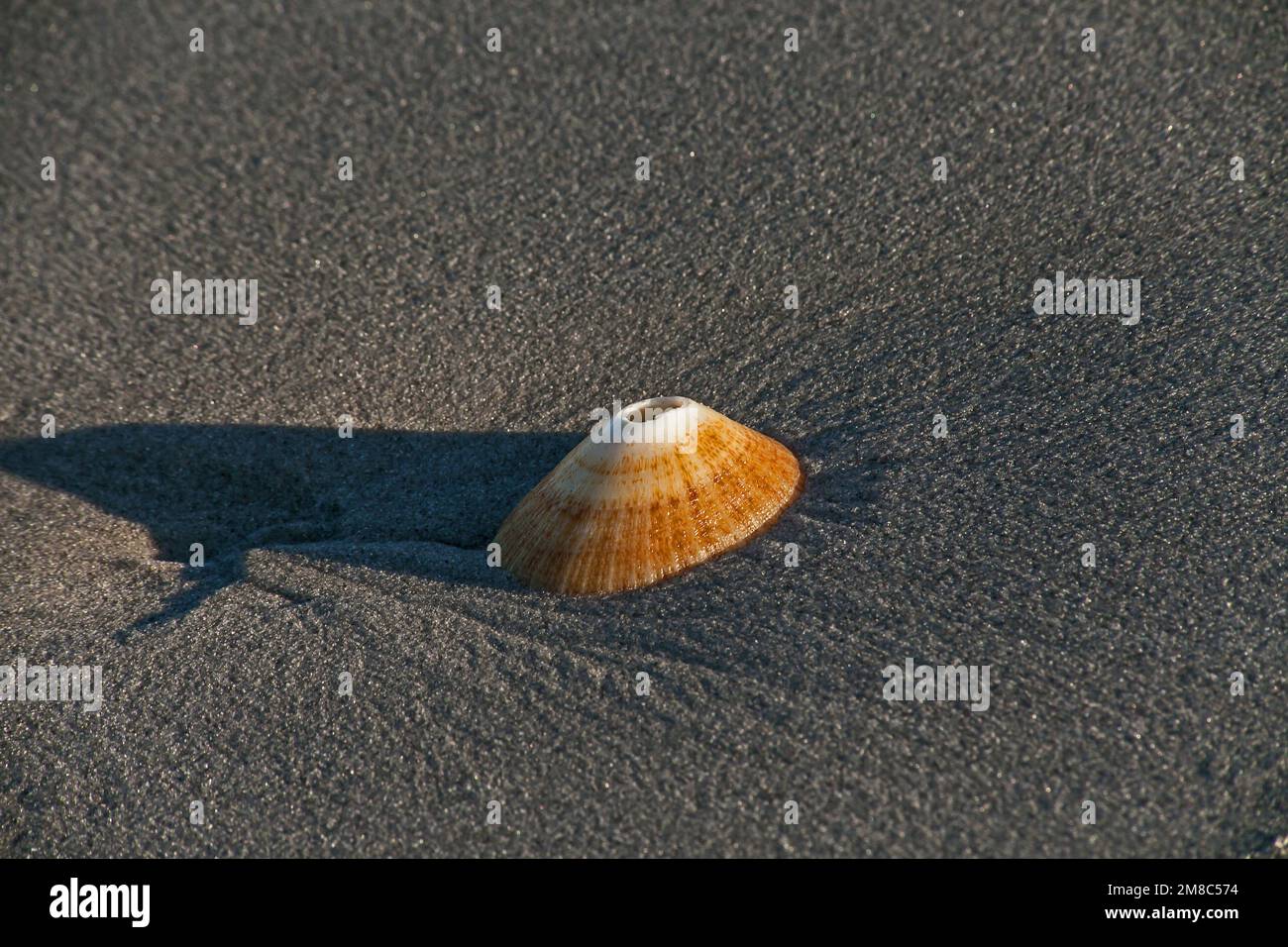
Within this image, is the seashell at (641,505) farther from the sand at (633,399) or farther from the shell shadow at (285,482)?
the shell shadow at (285,482)

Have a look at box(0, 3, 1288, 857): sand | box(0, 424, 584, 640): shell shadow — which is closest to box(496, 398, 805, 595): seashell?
box(0, 3, 1288, 857): sand

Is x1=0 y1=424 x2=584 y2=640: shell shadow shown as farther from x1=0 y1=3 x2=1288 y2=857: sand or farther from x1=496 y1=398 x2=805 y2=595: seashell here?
x1=496 y1=398 x2=805 y2=595: seashell

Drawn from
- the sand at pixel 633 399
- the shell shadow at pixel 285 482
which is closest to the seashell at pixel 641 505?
the sand at pixel 633 399

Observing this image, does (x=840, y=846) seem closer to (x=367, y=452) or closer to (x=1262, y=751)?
(x=1262, y=751)

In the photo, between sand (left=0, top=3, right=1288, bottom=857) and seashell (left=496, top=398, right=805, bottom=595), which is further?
seashell (left=496, top=398, right=805, bottom=595)
